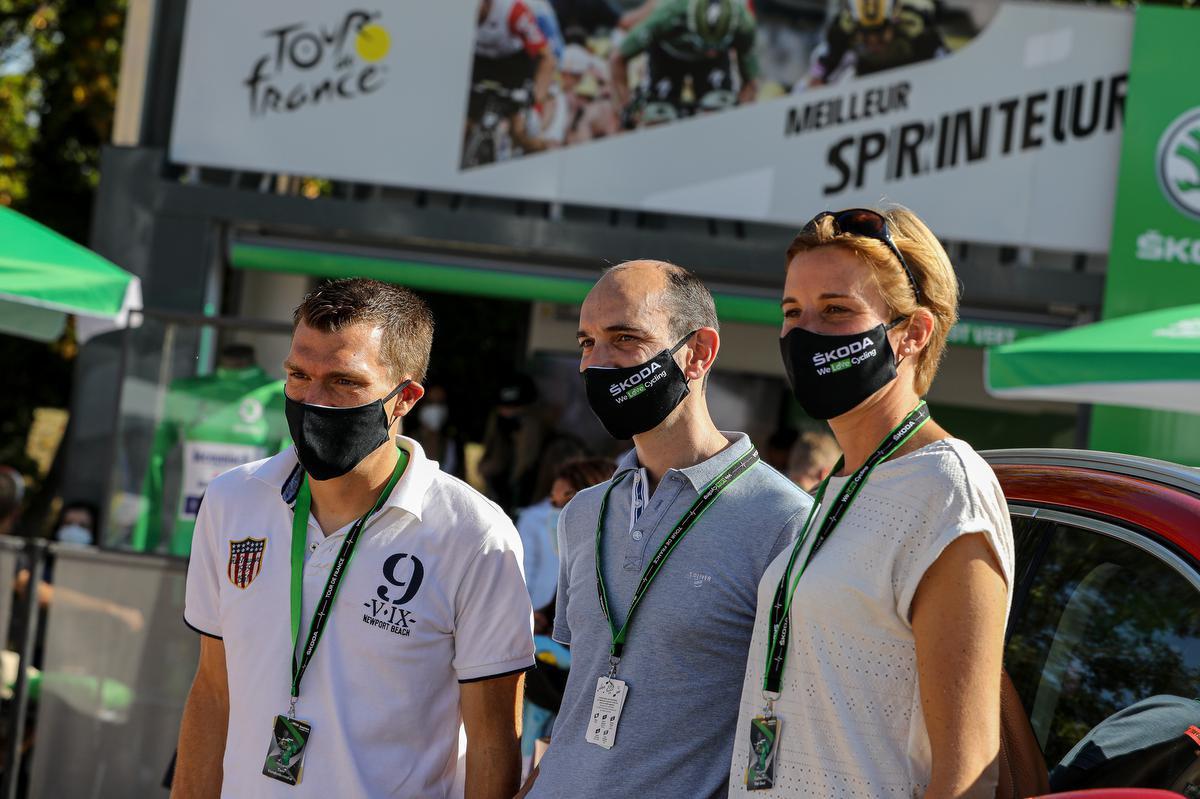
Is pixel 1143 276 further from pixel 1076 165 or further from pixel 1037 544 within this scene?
pixel 1037 544

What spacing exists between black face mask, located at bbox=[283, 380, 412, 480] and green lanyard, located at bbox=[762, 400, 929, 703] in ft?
3.60

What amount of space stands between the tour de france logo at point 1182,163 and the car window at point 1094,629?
301 inches

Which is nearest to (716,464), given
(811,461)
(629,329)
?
(629,329)

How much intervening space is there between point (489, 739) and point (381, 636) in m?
0.33

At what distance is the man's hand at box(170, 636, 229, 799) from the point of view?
3.13 meters

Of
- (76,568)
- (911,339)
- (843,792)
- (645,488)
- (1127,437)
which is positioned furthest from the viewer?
(1127,437)

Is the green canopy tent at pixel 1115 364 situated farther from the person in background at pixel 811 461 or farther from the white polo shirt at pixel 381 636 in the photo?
the white polo shirt at pixel 381 636

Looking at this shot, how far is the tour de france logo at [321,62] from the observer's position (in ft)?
32.4

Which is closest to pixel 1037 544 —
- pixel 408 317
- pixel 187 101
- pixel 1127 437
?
pixel 408 317

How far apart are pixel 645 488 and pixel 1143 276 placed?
7.63m

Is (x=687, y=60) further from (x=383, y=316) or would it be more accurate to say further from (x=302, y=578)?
(x=302, y=578)

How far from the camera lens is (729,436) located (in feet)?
10.2

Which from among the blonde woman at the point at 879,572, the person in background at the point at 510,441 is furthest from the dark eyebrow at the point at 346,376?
the person in background at the point at 510,441

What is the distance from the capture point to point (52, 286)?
22.9ft
